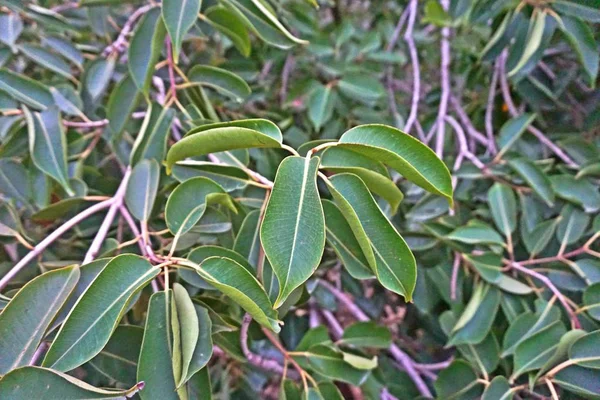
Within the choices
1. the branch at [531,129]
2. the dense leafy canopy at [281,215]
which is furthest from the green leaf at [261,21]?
the branch at [531,129]

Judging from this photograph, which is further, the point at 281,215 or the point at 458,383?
the point at 458,383

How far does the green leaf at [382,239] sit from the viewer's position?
1.43 ft

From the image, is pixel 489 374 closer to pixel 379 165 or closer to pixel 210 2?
pixel 379 165

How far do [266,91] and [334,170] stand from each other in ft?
2.36

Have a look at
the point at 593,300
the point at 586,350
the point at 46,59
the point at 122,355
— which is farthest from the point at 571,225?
the point at 46,59

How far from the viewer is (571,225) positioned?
0.77 metres

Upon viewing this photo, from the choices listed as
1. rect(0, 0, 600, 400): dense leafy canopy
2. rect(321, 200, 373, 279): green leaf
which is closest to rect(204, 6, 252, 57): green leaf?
rect(0, 0, 600, 400): dense leafy canopy

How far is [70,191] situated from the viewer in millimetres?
643

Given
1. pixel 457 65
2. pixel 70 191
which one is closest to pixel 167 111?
pixel 70 191

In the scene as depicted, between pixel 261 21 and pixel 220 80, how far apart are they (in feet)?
0.37

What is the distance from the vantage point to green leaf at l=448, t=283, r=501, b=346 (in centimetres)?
70

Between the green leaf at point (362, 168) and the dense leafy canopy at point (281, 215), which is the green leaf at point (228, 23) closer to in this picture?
the dense leafy canopy at point (281, 215)

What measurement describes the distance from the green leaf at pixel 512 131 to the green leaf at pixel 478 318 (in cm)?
29

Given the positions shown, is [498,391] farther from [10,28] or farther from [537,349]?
[10,28]
